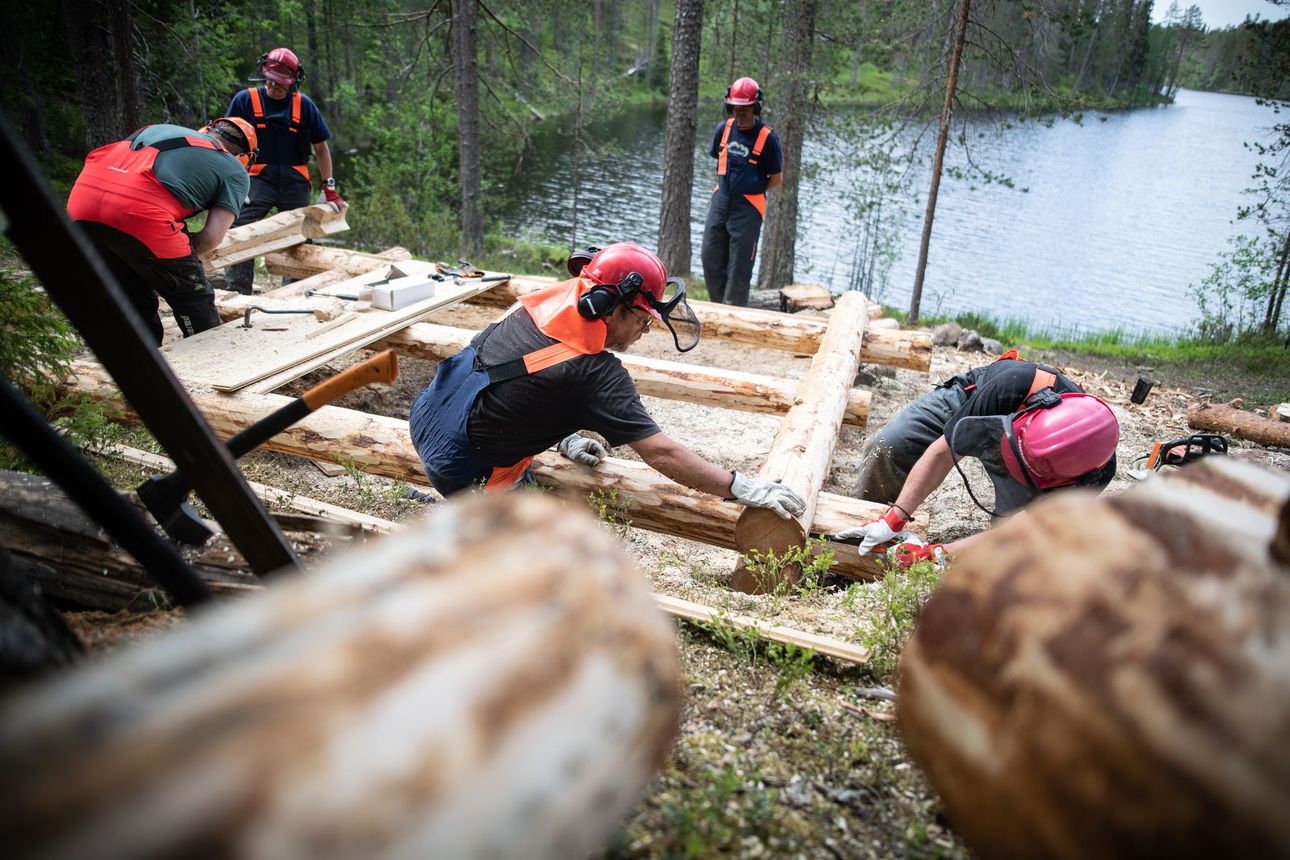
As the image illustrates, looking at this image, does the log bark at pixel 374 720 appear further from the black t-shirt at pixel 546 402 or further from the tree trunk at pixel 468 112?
the tree trunk at pixel 468 112

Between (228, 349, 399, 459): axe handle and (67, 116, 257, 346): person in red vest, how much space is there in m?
3.61

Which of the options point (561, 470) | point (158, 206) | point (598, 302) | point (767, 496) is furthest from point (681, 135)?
point (767, 496)

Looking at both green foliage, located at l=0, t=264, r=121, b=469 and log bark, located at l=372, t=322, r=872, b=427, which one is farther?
log bark, located at l=372, t=322, r=872, b=427

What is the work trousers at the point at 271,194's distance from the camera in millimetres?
7859

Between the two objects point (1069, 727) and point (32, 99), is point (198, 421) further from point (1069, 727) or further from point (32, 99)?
point (32, 99)

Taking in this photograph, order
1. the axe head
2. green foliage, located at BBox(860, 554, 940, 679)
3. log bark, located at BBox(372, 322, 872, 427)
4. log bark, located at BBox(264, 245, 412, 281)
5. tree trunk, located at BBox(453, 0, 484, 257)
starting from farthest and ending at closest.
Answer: tree trunk, located at BBox(453, 0, 484, 257) < log bark, located at BBox(264, 245, 412, 281) < log bark, located at BBox(372, 322, 872, 427) < green foliage, located at BBox(860, 554, 940, 679) < the axe head

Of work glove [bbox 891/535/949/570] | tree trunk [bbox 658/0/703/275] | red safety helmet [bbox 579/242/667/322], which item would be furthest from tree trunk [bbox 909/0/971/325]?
red safety helmet [bbox 579/242/667/322]

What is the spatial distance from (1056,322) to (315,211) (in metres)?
12.4

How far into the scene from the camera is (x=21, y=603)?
1313mm

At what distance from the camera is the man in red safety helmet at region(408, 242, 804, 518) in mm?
3416

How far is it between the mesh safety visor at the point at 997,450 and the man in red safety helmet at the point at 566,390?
98 centimetres

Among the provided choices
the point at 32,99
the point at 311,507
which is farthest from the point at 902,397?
the point at 32,99

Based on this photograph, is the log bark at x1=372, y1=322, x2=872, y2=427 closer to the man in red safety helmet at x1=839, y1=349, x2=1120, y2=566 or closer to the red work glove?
the man in red safety helmet at x1=839, y1=349, x2=1120, y2=566

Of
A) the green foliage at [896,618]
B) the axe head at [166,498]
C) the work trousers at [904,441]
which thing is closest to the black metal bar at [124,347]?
the axe head at [166,498]
